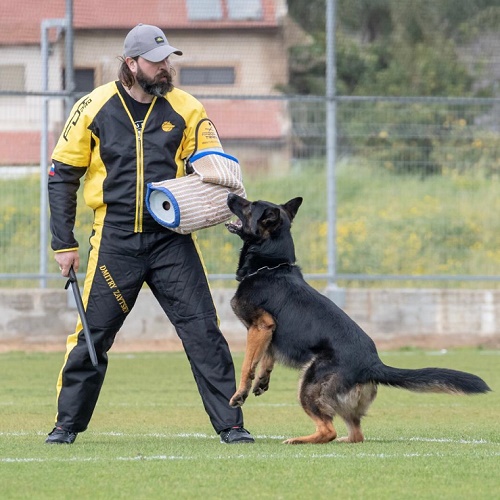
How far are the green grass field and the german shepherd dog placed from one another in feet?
0.90

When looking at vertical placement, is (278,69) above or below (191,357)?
above

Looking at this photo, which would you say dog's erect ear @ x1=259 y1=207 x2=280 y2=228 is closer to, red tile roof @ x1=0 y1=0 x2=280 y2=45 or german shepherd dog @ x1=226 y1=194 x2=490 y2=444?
german shepherd dog @ x1=226 y1=194 x2=490 y2=444

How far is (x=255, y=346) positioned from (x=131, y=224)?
0.97 metres

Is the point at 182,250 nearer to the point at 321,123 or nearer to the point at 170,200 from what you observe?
the point at 170,200

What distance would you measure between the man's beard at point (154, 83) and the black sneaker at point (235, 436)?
1916 millimetres

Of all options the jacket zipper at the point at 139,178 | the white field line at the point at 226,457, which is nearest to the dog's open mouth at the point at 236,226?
the jacket zipper at the point at 139,178

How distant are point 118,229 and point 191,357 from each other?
84cm

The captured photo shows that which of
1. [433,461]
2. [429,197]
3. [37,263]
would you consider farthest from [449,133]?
[433,461]

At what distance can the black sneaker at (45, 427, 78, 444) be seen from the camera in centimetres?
645

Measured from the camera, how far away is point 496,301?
13.4 metres

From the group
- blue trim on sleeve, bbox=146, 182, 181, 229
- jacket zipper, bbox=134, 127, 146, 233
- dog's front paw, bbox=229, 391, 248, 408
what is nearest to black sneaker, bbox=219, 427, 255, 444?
dog's front paw, bbox=229, 391, 248, 408

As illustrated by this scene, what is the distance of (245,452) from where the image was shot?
5.93 metres

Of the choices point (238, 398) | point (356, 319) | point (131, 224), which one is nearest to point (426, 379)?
point (238, 398)

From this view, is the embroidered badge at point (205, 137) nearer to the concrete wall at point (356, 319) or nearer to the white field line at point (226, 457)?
the white field line at point (226, 457)
